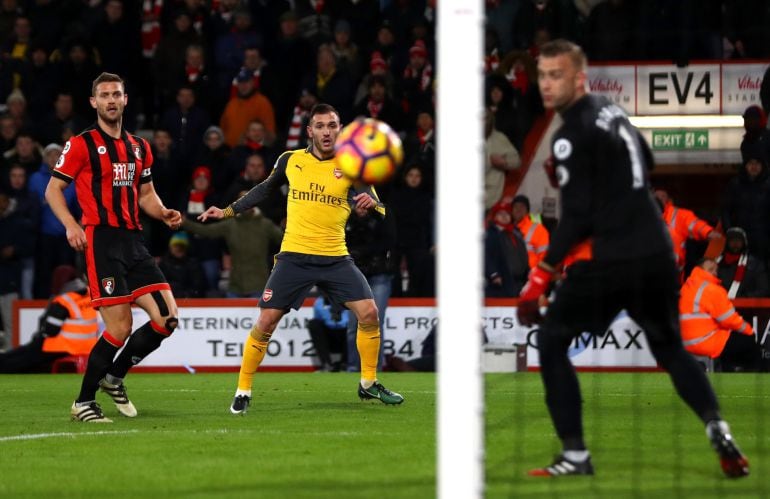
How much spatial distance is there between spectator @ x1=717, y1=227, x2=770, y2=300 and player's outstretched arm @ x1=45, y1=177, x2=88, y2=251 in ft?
26.5

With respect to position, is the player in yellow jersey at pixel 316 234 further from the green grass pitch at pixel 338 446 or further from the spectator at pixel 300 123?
the spectator at pixel 300 123

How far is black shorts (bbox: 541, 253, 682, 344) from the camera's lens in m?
6.88

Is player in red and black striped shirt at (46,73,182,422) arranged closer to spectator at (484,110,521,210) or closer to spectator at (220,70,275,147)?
spectator at (484,110,521,210)

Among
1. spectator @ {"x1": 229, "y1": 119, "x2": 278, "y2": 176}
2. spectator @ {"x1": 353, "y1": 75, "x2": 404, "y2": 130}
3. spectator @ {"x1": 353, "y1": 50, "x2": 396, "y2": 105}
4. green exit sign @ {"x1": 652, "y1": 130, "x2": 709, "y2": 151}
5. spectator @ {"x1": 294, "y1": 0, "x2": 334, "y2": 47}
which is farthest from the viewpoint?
spectator @ {"x1": 294, "y1": 0, "x2": 334, "y2": 47}

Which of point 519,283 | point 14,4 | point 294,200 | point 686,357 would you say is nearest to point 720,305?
point 519,283

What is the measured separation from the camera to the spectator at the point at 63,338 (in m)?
15.7

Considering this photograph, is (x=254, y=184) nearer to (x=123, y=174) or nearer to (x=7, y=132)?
(x=7, y=132)

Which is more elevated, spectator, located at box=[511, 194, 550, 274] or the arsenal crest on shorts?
spectator, located at box=[511, 194, 550, 274]

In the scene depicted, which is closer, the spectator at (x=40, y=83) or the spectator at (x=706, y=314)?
the spectator at (x=706, y=314)

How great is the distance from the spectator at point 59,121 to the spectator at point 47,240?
1108 mm

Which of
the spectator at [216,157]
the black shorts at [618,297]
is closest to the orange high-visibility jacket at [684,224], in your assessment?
the spectator at [216,157]

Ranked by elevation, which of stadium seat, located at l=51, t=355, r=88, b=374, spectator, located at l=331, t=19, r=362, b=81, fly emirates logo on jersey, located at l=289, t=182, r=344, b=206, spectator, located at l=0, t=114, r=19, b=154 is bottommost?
stadium seat, located at l=51, t=355, r=88, b=374

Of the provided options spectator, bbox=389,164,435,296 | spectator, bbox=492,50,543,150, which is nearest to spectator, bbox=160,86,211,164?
spectator, bbox=389,164,435,296

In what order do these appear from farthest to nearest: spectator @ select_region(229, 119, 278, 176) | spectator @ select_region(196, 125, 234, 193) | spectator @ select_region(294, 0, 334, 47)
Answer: spectator @ select_region(294, 0, 334, 47), spectator @ select_region(196, 125, 234, 193), spectator @ select_region(229, 119, 278, 176)
